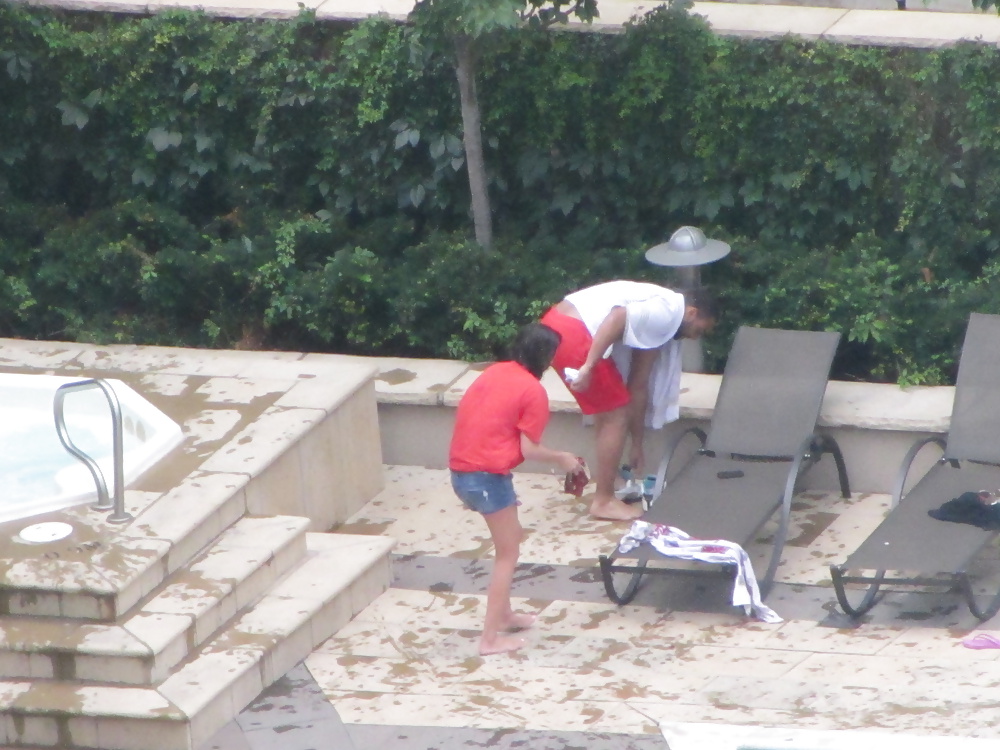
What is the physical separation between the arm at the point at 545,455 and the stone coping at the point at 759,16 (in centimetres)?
397

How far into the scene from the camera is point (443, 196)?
1044 centimetres

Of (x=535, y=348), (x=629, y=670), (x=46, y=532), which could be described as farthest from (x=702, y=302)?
(x=46, y=532)

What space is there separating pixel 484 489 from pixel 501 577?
0.40 metres

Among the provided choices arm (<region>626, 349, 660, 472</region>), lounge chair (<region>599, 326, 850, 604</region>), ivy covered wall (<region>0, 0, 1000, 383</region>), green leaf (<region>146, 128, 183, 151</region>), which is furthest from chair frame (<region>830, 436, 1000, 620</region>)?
green leaf (<region>146, 128, 183, 151</region>)

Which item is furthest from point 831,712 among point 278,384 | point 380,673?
point 278,384

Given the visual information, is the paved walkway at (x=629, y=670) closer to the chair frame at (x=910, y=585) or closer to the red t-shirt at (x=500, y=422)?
the chair frame at (x=910, y=585)

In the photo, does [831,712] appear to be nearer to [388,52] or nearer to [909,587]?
[909,587]

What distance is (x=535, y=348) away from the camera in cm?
674

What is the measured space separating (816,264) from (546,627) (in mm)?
3143

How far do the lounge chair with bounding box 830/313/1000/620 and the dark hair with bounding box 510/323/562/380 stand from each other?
58.7 inches

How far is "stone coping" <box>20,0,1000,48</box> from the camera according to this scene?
971 cm

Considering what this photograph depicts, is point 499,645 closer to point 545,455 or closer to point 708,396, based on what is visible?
point 545,455

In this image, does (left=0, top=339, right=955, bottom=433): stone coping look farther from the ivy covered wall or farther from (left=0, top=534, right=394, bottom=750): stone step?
(left=0, top=534, right=394, bottom=750): stone step

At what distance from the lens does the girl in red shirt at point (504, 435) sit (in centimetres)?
A: 670
